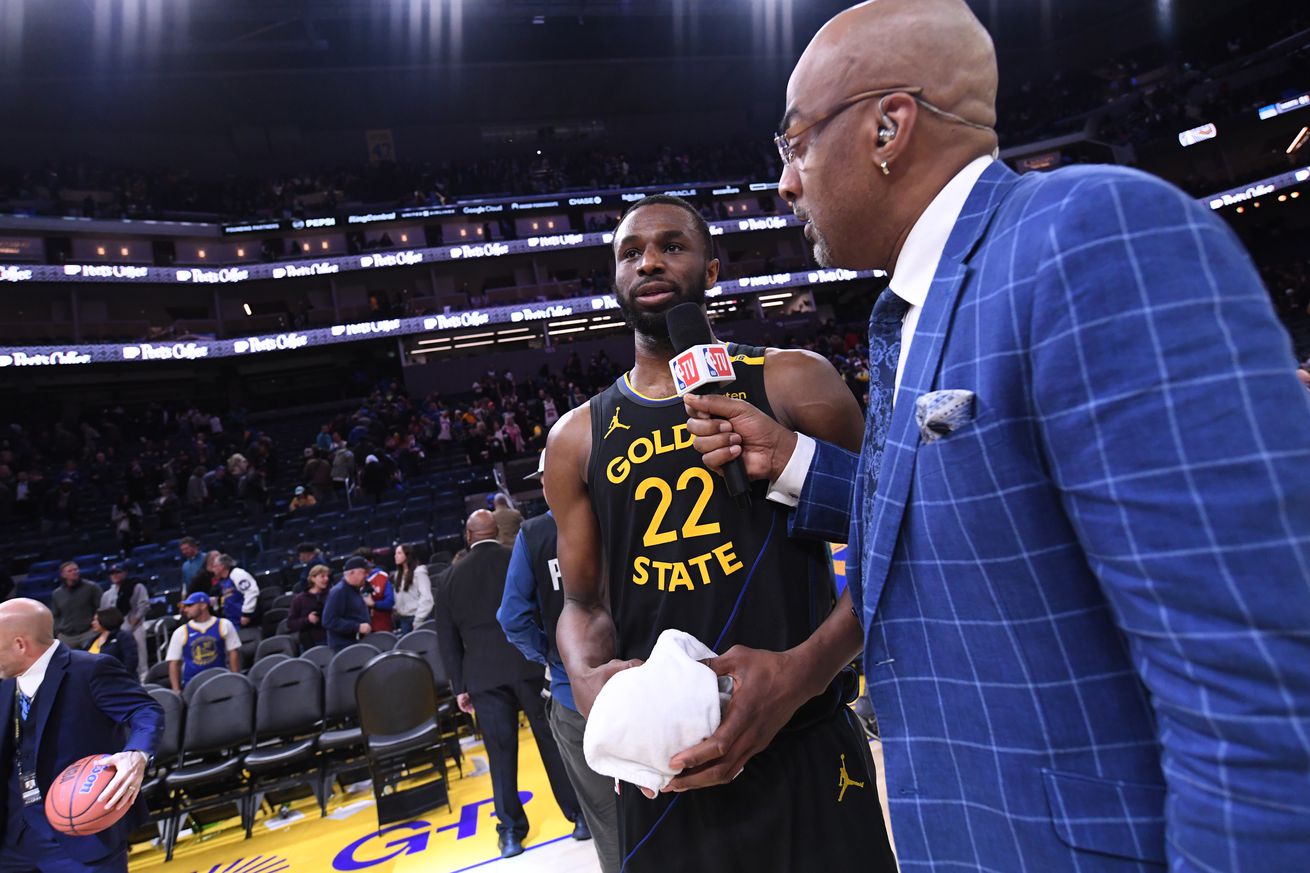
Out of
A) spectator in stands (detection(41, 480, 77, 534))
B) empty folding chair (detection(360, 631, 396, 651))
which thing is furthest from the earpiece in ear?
spectator in stands (detection(41, 480, 77, 534))

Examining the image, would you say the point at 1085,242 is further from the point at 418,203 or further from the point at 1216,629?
the point at 418,203

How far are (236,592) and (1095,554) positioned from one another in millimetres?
10174

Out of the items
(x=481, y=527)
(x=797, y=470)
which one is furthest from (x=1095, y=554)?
(x=481, y=527)

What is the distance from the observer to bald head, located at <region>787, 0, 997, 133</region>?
3.28 feet

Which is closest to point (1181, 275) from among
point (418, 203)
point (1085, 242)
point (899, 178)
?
point (1085, 242)

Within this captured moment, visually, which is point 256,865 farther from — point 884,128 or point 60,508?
point 60,508

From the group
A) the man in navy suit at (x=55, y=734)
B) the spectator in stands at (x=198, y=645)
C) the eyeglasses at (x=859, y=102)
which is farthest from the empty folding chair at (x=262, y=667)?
the eyeglasses at (x=859, y=102)

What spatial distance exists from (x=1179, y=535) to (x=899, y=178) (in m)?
0.62

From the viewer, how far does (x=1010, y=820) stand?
2.79ft

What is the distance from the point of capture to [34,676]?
3111 mm

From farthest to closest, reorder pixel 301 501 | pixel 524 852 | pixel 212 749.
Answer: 1. pixel 301 501
2. pixel 212 749
3. pixel 524 852

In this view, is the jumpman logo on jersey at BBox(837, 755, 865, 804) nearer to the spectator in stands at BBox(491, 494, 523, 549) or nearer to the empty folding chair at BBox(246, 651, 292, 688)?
the spectator in stands at BBox(491, 494, 523, 549)

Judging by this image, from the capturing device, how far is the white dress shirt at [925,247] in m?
0.98

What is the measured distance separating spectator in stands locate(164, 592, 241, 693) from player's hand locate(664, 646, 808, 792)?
6.89 metres
